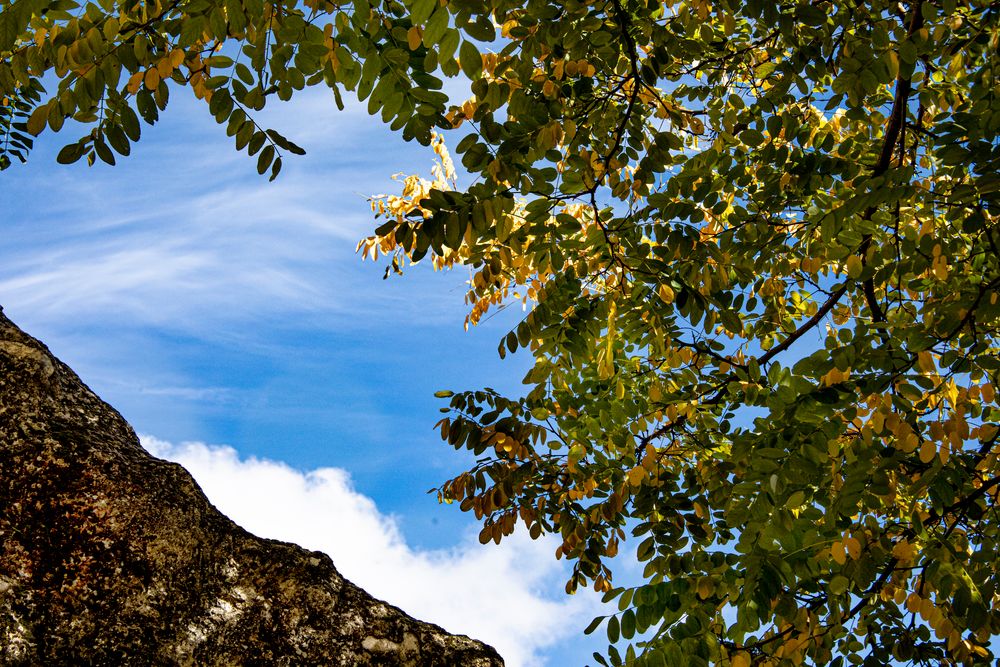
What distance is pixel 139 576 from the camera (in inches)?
91.2

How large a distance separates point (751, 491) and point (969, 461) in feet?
3.19

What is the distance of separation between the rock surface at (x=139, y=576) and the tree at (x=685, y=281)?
3.09 ft

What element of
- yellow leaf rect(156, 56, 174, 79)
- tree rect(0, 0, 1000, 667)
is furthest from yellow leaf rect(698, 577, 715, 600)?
yellow leaf rect(156, 56, 174, 79)

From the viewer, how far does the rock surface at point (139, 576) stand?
2207mm

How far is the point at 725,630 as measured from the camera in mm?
3330

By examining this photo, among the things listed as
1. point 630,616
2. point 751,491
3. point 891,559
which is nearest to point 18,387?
point 630,616

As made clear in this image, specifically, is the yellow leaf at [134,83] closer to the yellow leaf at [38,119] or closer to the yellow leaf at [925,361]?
the yellow leaf at [38,119]

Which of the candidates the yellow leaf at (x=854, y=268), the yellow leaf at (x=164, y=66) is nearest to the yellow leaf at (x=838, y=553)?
the yellow leaf at (x=854, y=268)

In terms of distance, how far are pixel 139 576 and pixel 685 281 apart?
2510mm

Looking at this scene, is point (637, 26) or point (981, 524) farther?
point (637, 26)

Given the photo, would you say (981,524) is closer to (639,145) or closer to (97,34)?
(639,145)

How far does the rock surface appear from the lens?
2.21 metres

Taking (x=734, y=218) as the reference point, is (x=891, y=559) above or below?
below

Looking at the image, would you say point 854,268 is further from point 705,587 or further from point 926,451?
point 705,587
